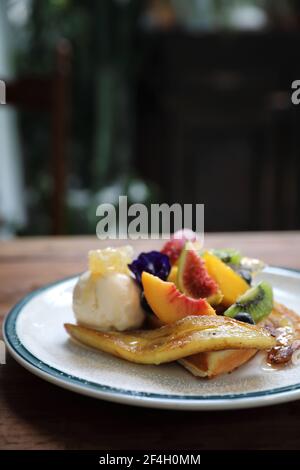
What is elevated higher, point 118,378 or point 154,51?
point 154,51

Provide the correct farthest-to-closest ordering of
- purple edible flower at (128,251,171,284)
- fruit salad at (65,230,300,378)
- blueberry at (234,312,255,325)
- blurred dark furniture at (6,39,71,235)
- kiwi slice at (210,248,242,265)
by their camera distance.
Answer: blurred dark furniture at (6,39,71,235) < kiwi slice at (210,248,242,265) < purple edible flower at (128,251,171,284) < blueberry at (234,312,255,325) < fruit salad at (65,230,300,378)

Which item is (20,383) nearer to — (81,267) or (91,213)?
(81,267)

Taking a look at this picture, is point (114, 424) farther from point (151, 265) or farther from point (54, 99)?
point (54, 99)

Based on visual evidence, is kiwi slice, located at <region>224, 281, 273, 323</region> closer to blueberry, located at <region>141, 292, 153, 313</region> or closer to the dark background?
blueberry, located at <region>141, 292, 153, 313</region>

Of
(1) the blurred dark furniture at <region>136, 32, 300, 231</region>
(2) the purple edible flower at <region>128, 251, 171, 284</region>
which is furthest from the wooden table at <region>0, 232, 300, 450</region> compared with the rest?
(1) the blurred dark furniture at <region>136, 32, 300, 231</region>

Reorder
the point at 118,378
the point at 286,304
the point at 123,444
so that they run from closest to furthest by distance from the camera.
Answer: the point at 123,444
the point at 118,378
the point at 286,304

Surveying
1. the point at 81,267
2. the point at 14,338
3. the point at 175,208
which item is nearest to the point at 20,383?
the point at 14,338

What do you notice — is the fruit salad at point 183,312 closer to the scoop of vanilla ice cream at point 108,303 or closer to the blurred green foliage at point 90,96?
the scoop of vanilla ice cream at point 108,303
